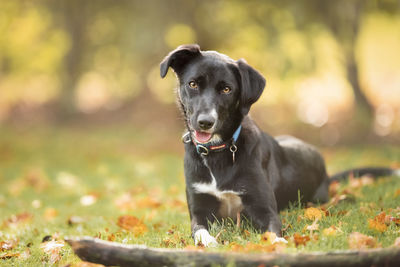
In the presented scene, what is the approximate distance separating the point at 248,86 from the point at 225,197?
939mm

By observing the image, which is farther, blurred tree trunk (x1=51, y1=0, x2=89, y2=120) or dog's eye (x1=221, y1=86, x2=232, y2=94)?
blurred tree trunk (x1=51, y1=0, x2=89, y2=120)

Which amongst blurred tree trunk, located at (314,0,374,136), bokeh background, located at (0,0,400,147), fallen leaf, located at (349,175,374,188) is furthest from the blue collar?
blurred tree trunk, located at (314,0,374,136)

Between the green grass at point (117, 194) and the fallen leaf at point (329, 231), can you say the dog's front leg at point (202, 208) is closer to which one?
the green grass at point (117, 194)

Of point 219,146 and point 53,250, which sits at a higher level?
point 219,146

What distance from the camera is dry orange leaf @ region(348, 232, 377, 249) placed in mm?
2975

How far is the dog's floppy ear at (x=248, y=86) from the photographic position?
3754 millimetres

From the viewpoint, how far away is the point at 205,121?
11.7 ft

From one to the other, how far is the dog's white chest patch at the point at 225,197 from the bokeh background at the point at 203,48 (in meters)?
7.19

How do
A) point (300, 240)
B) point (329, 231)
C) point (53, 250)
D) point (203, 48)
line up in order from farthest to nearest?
1. point (203, 48)
2. point (53, 250)
3. point (329, 231)
4. point (300, 240)

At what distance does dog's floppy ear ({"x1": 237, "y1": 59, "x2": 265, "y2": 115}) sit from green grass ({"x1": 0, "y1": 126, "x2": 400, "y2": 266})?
1002 mm

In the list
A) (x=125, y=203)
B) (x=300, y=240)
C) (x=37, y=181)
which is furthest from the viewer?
(x=37, y=181)

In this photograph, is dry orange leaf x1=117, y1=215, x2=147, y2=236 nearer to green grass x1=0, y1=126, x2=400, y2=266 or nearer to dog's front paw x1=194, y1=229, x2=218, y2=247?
green grass x1=0, y1=126, x2=400, y2=266

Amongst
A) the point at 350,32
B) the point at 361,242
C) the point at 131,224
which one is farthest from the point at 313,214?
the point at 350,32

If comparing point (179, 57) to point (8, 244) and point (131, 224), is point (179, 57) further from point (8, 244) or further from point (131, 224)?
point (8, 244)
